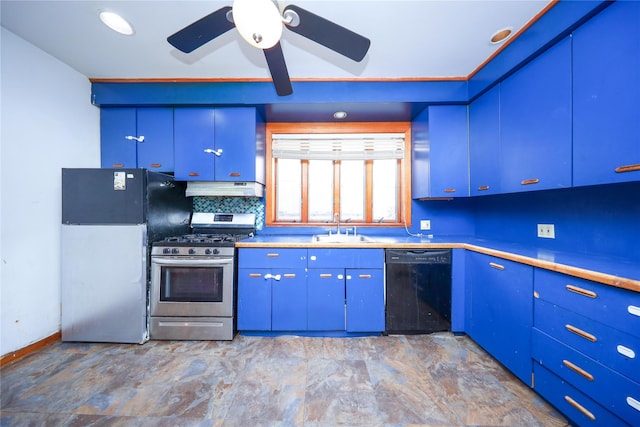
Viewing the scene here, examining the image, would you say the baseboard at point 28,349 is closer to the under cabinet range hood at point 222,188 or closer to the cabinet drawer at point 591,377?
the under cabinet range hood at point 222,188

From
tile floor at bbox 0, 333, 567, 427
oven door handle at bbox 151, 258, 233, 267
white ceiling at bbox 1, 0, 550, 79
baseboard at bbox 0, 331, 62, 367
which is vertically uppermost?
white ceiling at bbox 1, 0, 550, 79

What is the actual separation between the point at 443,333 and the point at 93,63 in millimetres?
4104

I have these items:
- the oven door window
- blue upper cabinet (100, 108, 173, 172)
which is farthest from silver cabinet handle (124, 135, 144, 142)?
the oven door window

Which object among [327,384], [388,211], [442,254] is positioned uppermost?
[388,211]

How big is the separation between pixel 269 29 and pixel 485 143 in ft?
6.87

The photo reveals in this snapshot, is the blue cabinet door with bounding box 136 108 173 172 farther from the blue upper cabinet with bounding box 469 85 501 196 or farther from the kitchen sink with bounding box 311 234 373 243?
the blue upper cabinet with bounding box 469 85 501 196

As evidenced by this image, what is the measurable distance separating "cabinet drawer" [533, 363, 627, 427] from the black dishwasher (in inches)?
29.6

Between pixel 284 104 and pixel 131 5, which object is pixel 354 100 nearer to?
pixel 284 104

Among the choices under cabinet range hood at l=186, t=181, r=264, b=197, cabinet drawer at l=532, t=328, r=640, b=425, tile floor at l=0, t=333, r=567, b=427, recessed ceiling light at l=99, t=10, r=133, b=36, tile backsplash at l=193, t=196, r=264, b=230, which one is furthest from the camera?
tile backsplash at l=193, t=196, r=264, b=230

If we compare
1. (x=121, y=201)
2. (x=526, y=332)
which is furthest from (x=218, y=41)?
(x=526, y=332)

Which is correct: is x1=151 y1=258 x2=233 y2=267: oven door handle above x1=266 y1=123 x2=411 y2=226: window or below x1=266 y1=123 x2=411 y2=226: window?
below

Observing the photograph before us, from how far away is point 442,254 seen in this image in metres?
2.11

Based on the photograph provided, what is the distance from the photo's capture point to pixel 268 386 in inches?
60.8

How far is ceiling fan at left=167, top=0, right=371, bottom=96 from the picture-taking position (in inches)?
40.0
